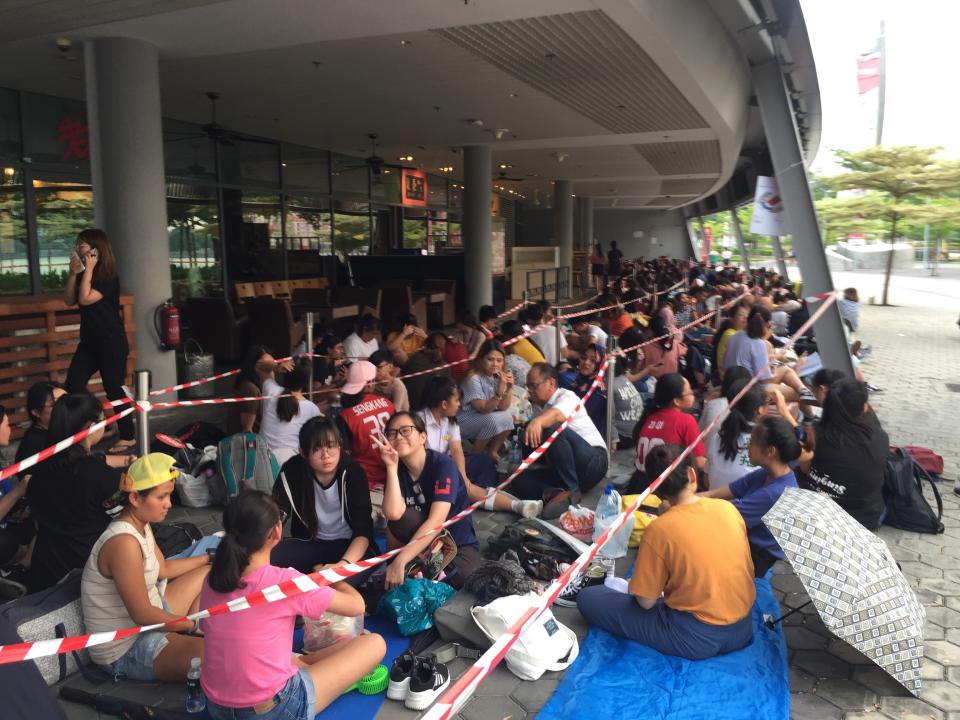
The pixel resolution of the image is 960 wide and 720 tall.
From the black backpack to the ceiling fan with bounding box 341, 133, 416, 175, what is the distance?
35.4 feet

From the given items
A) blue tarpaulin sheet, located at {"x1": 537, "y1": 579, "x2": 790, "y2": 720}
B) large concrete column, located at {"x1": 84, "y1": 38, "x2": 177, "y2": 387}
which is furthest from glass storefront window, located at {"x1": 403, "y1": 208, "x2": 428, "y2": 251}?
blue tarpaulin sheet, located at {"x1": 537, "y1": 579, "x2": 790, "y2": 720}

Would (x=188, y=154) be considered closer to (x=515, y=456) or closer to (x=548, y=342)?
(x=548, y=342)

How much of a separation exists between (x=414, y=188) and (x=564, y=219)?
6.48m

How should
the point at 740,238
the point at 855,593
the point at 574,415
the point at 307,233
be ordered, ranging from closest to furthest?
the point at 855,593 → the point at 574,415 → the point at 307,233 → the point at 740,238

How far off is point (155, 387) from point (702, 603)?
20.2ft

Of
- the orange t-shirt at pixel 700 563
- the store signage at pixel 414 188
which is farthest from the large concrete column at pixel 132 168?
the store signage at pixel 414 188

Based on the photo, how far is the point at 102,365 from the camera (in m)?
6.11

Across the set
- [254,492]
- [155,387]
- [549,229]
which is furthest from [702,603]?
[549,229]

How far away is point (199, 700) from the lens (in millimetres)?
2947

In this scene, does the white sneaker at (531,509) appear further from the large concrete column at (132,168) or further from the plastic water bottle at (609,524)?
the large concrete column at (132,168)

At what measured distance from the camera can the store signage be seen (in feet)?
62.9

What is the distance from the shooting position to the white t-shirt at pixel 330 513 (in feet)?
12.9

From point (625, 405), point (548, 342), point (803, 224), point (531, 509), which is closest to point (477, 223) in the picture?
point (548, 342)

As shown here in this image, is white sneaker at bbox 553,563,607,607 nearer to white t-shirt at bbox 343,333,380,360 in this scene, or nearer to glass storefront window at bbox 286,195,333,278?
white t-shirt at bbox 343,333,380,360
